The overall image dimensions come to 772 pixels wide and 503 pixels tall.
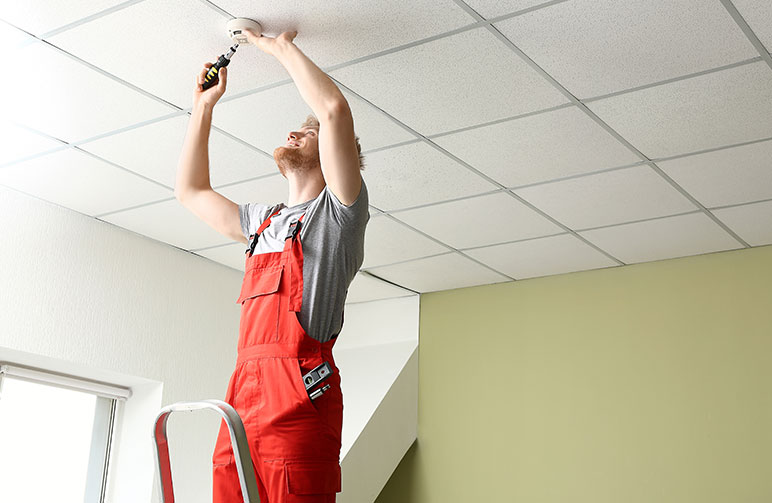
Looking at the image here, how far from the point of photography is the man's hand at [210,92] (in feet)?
Answer: 8.27

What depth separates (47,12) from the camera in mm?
2734

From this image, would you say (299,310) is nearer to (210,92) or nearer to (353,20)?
(210,92)

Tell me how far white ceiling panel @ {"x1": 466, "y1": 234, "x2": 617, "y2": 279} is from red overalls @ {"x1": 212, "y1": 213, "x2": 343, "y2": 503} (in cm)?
287

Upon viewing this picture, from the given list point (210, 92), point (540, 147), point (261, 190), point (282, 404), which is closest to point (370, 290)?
point (261, 190)

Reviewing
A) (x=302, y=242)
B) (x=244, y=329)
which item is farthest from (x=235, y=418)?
(x=302, y=242)

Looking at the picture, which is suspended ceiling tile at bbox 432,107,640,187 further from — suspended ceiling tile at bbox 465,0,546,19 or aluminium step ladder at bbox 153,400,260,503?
aluminium step ladder at bbox 153,400,260,503

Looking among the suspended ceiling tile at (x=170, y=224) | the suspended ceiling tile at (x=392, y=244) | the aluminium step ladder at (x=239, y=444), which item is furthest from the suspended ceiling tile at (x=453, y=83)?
the aluminium step ladder at (x=239, y=444)

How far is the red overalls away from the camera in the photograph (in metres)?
1.77

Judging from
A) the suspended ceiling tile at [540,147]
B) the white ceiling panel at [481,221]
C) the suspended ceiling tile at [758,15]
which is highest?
the white ceiling panel at [481,221]

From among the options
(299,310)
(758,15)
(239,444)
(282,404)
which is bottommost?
(239,444)

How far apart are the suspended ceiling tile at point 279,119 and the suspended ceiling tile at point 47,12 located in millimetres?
672

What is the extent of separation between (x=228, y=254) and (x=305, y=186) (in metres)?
2.87

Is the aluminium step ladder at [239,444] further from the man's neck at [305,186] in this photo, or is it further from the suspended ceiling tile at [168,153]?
the suspended ceiling tile at [168,153]

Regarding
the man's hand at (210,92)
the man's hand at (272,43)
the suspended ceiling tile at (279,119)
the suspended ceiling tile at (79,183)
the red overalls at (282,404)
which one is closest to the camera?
the red overalls at (282,404)
